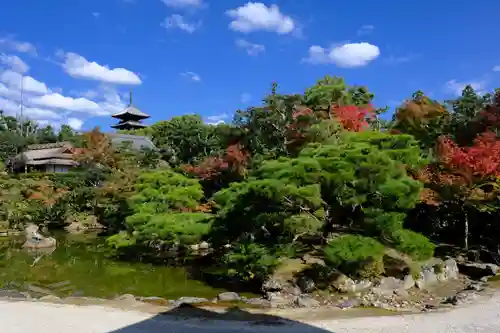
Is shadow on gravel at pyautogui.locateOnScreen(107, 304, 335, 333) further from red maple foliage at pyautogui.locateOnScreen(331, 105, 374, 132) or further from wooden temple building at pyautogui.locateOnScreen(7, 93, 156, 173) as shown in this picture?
wooden temple building at pyautogui.locateOnScreen(7, 93, 156, 173)

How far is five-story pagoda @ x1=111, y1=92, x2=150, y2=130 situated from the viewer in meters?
53.1

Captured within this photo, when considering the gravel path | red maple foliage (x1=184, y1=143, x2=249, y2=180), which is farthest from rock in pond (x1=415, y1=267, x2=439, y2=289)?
red maple foliage (x1=184, y1=143, x2=249, y2=180)

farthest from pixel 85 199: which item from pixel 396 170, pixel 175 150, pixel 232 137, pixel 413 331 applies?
pixel 413 331

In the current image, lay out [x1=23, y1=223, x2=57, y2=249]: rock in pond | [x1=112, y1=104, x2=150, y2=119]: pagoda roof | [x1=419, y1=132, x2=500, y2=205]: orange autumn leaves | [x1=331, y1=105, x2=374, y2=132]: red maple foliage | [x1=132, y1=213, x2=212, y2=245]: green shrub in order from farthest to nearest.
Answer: [x1=112, y1=104, x2=150, y2=119]: pagoda roof
[x1=23, y1=223, x2=57, y2=249]: rock in pond
[x1=331, y1=105, x2=374, y2=132]: red maple foliage
[x1=132, y1=213, x2=212, y2=245]: green shrub
[x1=419, y1=132, x2=500, y2=205]: orange autumn leaves

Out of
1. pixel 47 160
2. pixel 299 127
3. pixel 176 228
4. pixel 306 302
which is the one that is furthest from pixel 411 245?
pixel 47 160

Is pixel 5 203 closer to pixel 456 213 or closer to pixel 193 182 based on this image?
pixel 193 182

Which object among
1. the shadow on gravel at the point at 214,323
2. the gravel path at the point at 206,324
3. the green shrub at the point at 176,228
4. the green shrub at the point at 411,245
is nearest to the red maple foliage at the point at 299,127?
the green shrub at the point at 176,228

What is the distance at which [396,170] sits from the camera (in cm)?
1142

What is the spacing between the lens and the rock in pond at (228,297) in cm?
1077

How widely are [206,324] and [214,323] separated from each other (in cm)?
15

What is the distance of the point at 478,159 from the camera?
43.0ft

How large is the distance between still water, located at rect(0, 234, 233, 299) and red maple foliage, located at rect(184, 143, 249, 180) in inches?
225

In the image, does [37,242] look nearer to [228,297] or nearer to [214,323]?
[228,297]

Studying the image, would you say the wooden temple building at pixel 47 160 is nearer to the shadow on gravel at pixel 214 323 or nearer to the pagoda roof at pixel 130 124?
the pagoda roof at pixel 130 124
